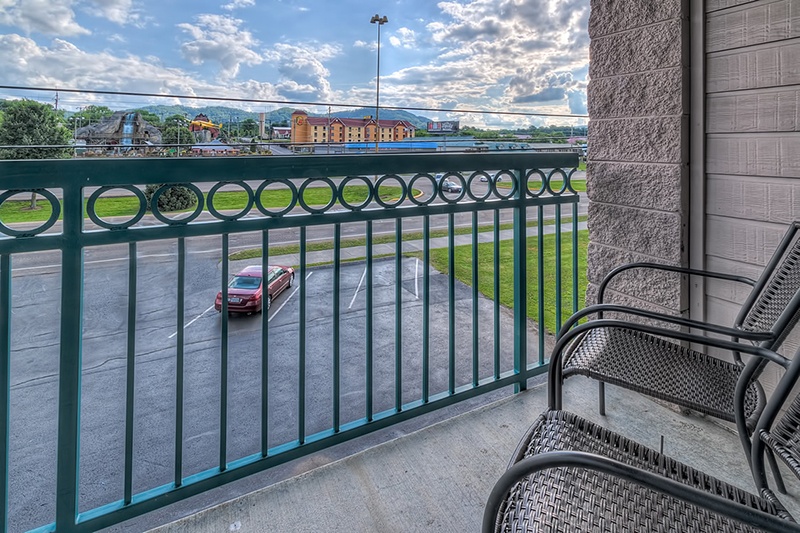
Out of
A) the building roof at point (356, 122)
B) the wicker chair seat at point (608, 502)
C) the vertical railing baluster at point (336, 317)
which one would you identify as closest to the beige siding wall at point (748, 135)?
the wicker chair seat at point (608, 502)

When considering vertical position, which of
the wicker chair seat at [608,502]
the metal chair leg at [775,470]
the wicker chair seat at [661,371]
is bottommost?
the metal chair leg at [775,470]

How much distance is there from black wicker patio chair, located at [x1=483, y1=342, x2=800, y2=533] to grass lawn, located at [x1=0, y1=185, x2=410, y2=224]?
0.82 m

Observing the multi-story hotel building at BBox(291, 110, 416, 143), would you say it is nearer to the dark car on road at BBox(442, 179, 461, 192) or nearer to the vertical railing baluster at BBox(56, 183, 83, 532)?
the dark car on road at BBox(442, 179, 461, 192)

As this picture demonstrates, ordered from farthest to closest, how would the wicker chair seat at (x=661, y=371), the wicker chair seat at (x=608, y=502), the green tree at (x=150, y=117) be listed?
the green tree at (x=150, y=117)
the wicker chair seat at (x=661, y=371)
the wicker chair seat at (x=608, y=502)

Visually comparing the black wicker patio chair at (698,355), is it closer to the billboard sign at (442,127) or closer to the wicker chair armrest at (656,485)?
the wicker chair armrest at (656,485)

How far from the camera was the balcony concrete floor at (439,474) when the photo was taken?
1.15 metres

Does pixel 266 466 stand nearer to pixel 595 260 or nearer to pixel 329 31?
pixel 595 260

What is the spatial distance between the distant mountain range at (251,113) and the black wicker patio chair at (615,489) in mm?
2491

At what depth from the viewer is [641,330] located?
0.92m

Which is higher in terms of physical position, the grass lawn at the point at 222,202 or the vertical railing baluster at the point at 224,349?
the grass lawn at the point at 222,202

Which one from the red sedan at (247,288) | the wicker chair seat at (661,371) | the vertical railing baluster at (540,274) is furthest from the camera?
the red sedan at (247,288)

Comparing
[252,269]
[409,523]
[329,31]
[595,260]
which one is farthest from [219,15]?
[409,523]

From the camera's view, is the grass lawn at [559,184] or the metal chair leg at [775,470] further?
the grass lawn at [559,184]

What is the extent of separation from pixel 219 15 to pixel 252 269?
29.9 ft
